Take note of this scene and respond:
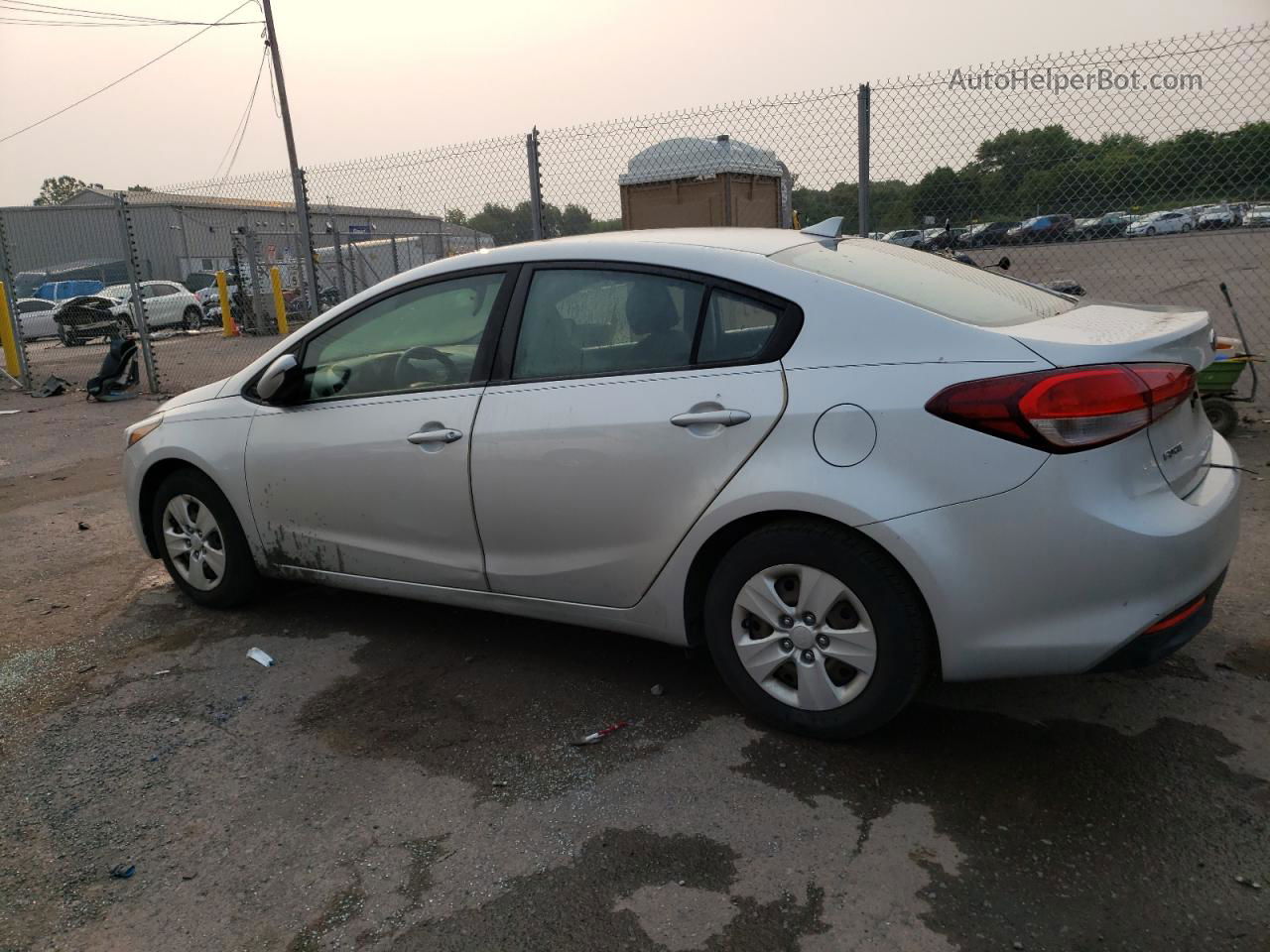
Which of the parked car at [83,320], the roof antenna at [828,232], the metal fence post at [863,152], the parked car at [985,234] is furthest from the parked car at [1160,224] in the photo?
the parked car at [83,320]

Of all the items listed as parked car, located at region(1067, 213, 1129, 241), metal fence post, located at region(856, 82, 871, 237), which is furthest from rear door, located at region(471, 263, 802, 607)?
parked car, located at region(1067, 213, 1129, 241)

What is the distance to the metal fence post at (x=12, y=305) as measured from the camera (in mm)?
12641

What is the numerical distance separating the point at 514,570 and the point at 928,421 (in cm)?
160

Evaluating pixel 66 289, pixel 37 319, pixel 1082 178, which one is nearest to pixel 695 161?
pixel 1082 178

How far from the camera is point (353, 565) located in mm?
3975

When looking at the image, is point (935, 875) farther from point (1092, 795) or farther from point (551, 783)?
point (551, 783)

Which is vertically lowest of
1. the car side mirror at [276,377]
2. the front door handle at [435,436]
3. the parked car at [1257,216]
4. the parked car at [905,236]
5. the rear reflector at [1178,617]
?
the rear reflector at [1178,617]

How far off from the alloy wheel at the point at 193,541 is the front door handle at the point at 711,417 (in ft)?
8.13

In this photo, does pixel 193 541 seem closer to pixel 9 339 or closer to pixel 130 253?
pixel 130 253

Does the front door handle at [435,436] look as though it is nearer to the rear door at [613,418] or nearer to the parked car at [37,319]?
the rear door at [613,418]

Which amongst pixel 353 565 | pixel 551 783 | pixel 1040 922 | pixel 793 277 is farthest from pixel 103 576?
pixel 1040 922

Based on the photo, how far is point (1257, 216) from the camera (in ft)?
20.7

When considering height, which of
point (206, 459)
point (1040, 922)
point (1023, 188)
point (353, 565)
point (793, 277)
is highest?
point (1023, 188)

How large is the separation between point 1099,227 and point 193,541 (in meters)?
5.91
